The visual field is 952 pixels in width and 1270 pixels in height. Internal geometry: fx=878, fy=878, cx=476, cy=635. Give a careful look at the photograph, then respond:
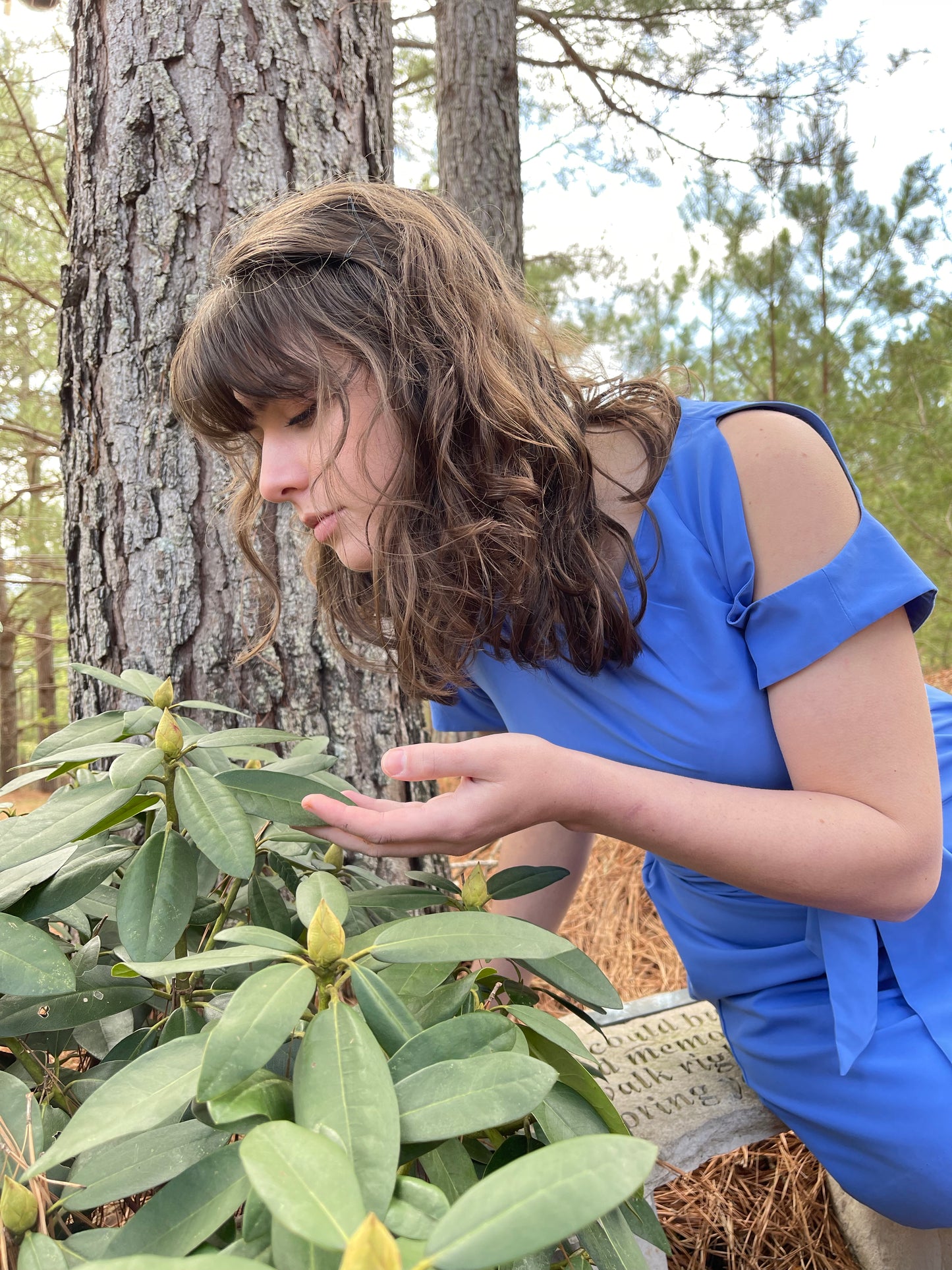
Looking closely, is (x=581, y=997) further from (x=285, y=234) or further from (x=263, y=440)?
A: (x=285, y=234)

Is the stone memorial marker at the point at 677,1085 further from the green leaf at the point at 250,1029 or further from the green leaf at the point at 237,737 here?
the green leaf at the point at 250,1029

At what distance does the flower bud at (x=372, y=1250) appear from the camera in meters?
0.33

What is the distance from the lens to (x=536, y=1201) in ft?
1.17

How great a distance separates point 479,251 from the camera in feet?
3.68

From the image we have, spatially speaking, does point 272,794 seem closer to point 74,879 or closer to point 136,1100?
point 74,879

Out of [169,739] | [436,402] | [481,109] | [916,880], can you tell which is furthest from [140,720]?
[481,109]

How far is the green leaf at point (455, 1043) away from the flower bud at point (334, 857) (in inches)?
13.6

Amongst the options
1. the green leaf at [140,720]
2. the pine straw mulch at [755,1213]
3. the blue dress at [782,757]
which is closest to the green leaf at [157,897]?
the green leaf at [140,720]

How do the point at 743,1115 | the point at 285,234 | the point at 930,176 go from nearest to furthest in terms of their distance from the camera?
the point at 285,234 < the point at 743,1115 < the point at 930,176

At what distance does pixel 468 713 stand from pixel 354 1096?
100cm

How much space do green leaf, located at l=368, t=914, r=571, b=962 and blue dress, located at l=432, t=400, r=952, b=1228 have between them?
0.54 meters

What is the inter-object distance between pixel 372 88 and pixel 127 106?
1.36 feet

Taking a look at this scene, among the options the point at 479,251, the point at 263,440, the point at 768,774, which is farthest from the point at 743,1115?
the point at 479,251

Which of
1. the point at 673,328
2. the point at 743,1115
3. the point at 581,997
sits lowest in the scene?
the point at 743,1115
